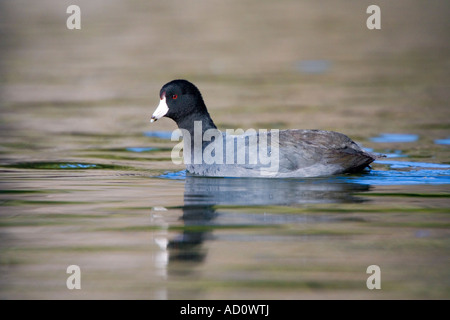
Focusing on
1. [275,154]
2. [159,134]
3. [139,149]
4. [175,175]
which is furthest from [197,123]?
[159,134]

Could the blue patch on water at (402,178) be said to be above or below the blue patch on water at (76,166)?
below

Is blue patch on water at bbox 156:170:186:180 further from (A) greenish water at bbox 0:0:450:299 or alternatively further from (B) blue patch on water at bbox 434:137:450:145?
(B) blue patch on water at bbox 434:137:450:145

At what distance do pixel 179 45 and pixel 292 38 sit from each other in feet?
10.9

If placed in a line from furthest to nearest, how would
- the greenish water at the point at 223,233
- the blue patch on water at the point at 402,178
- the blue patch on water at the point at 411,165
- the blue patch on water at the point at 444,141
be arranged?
1. the blue patch on water at the point at 444,141
2. the blue patch on water at the point at 411,165
3. the blue patch on water at the point at 402,178
4. the greenish water at the point at 223,233

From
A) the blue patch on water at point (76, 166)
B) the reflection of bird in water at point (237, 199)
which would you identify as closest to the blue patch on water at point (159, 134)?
the blue patch on water at point (76, 166)

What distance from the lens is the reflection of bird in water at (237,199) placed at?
22.3 ft

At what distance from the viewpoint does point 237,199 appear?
834cm

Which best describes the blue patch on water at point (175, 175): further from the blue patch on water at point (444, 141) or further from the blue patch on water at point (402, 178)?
the blue patch on water at point (444, 141)

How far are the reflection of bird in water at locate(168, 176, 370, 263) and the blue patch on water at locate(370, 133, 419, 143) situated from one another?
2991 millimetres

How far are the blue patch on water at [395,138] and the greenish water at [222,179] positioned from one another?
44 mm

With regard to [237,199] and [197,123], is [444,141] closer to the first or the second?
[197,123]

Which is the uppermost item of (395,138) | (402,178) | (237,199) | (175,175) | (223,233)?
(395,138)

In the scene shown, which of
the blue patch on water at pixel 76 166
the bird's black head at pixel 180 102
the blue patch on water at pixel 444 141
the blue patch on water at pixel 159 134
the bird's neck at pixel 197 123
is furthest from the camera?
the blue patch on water at pixel 159 134

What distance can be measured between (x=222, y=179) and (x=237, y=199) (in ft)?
3.65
